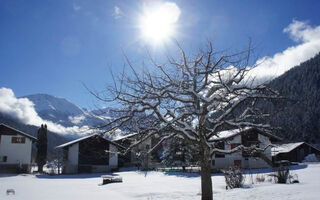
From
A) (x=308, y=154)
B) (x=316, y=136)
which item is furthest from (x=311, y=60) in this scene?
(x=308, y=154)

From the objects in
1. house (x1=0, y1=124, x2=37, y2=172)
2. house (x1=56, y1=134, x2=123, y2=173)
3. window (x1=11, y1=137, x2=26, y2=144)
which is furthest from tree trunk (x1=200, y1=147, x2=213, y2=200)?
window (x1=11, y1=137, x2=26, y2=144)

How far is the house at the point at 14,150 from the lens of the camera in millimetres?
44825

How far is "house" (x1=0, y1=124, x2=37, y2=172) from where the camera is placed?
1765 inches

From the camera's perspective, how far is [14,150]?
152ft

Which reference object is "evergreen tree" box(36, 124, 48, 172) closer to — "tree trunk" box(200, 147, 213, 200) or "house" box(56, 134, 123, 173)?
"house" box(56, 134, 123, 173)

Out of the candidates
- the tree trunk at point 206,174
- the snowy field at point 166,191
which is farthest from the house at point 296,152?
the tree trunk at point 206,174

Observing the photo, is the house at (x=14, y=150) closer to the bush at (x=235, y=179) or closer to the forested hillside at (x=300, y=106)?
the bush at (x=235, y=179)

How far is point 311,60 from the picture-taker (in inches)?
5138

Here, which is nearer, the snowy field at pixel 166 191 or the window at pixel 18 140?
the snowy field at pixel 166 191

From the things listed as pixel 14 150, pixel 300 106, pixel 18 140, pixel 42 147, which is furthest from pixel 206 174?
pixel 42 147

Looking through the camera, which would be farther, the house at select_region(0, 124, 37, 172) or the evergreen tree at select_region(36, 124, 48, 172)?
the evergreen tree at select_region(36, 124, 48, 172)

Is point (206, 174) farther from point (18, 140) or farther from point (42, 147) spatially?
point (42, 147)

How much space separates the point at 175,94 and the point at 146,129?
6.76 feet

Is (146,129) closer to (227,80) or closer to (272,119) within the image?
(227,80)
